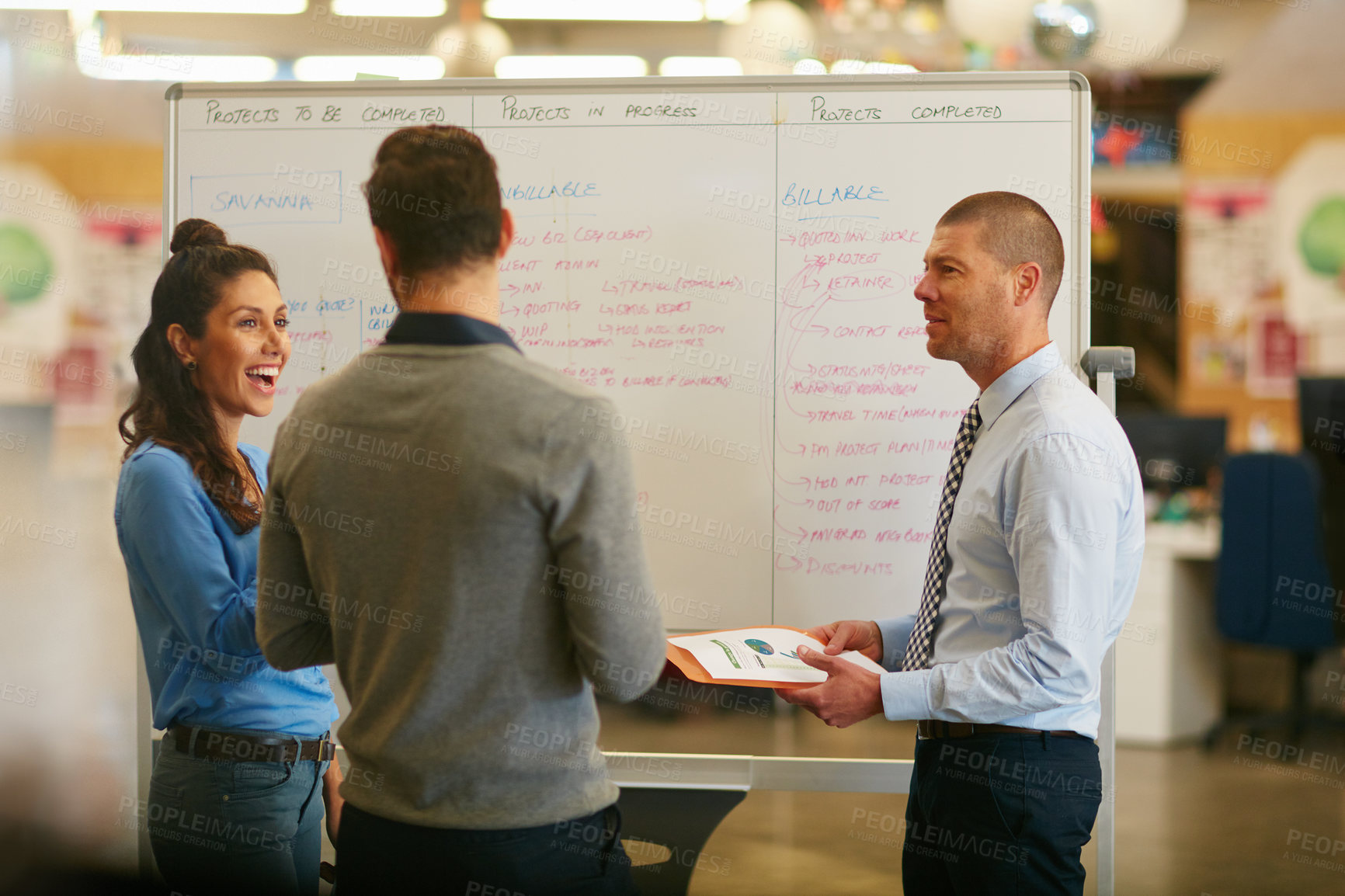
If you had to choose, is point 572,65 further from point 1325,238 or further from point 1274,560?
point 1325,238

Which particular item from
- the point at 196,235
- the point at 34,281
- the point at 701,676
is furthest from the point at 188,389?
the point at 34,281

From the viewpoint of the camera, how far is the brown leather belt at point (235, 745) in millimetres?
1525

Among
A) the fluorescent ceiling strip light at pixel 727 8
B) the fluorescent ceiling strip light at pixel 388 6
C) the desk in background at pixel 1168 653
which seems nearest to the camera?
the desk in background at pixel 1168 653

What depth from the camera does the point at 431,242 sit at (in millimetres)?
1094

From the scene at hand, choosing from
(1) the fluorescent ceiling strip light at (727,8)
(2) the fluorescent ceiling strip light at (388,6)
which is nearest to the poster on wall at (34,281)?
(2) the fluorescent ceiling strip light at (388,6)

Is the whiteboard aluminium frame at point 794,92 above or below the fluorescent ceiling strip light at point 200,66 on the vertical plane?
below

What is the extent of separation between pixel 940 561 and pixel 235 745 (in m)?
1.11

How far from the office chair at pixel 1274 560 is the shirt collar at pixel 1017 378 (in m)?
2.96

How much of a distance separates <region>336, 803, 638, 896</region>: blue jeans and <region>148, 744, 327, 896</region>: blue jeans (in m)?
0.42

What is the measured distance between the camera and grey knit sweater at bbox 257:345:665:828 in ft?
3.43

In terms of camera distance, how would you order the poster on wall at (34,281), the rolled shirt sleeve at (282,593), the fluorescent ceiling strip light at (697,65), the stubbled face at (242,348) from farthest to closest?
the poster on wall at (34,281) < the fluorescent ceiling strip light at (697,65) < the stubbled face at (242,348) < the rolled shirt sleeve at (282,593)

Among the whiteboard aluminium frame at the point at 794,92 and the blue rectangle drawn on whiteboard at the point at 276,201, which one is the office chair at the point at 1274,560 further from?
the blue rectangle drawn on whiteboard at the point at 276,201

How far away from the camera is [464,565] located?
1064 mm

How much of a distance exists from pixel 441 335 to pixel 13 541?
18.2 ft
